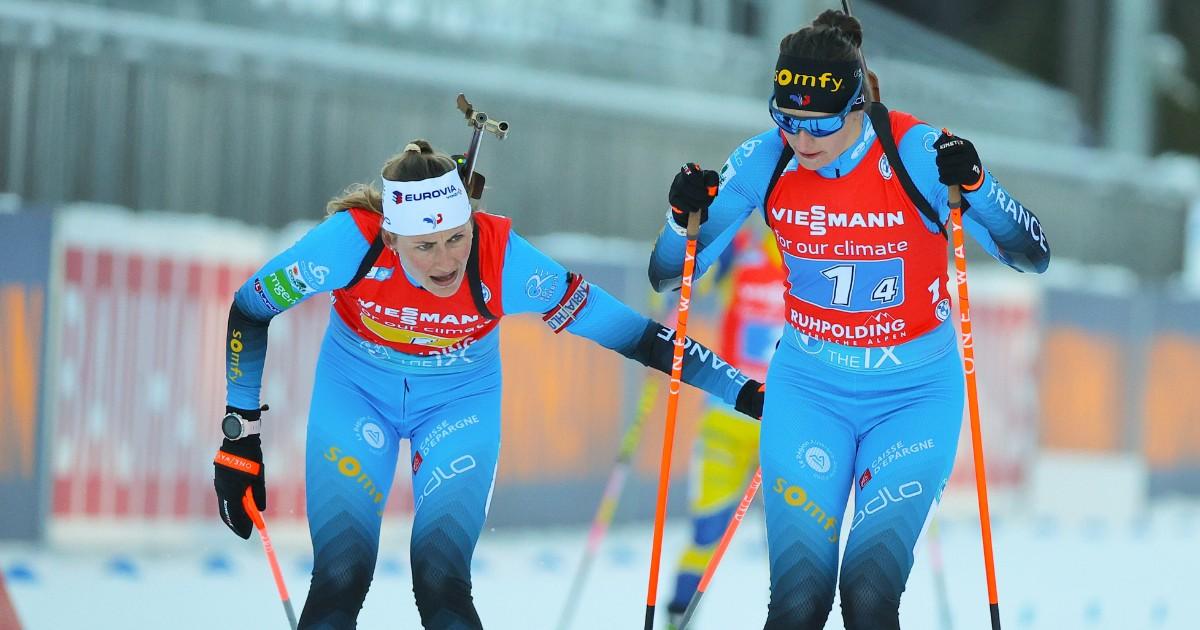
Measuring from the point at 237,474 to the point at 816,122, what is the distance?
1985mm

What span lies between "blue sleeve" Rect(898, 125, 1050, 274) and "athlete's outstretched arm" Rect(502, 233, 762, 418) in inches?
31.9

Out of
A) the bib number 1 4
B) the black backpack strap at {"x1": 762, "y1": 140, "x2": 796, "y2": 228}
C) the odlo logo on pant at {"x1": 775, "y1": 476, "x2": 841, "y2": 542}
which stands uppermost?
the black backpack strap at {"x1": 762, "y1": 140, "x2": 796, "y2": 228}

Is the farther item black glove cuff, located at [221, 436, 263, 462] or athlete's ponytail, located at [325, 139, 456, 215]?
black glove cuff, located at [221, 436, 263, 462]

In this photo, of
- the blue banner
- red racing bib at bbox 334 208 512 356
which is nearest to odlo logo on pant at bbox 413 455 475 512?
red racing bib at bbox 334 208 512 356

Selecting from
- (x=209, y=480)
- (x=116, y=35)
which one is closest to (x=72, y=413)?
(x=209, y=480)

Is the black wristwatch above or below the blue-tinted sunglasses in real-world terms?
below

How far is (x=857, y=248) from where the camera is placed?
14.8 feet

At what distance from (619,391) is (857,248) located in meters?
6.73

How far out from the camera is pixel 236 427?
191 inches

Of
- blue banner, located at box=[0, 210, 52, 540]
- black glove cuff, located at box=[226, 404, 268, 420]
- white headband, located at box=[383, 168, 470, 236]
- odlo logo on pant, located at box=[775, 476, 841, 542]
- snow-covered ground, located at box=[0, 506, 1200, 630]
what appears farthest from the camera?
blue banner, located at box=[0, 210, 52, 540]

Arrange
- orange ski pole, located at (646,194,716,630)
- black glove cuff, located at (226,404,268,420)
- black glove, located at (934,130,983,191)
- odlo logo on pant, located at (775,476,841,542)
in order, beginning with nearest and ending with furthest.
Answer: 1. black glove, located at (934,130,983,191)
2. odlo logo on pant, located at (775,476,841,542)
3. orange ski pole, located at (646,194,716,630)
4. black glove cuff, located at (226,404,268,420)

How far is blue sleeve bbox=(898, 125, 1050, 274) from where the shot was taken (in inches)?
178

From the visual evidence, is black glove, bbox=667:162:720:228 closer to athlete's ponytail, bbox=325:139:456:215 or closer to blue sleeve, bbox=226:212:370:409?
athlete's ponytail, bbox=325:139:456:215

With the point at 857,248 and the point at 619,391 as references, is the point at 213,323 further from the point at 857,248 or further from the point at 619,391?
the point at 857,248
